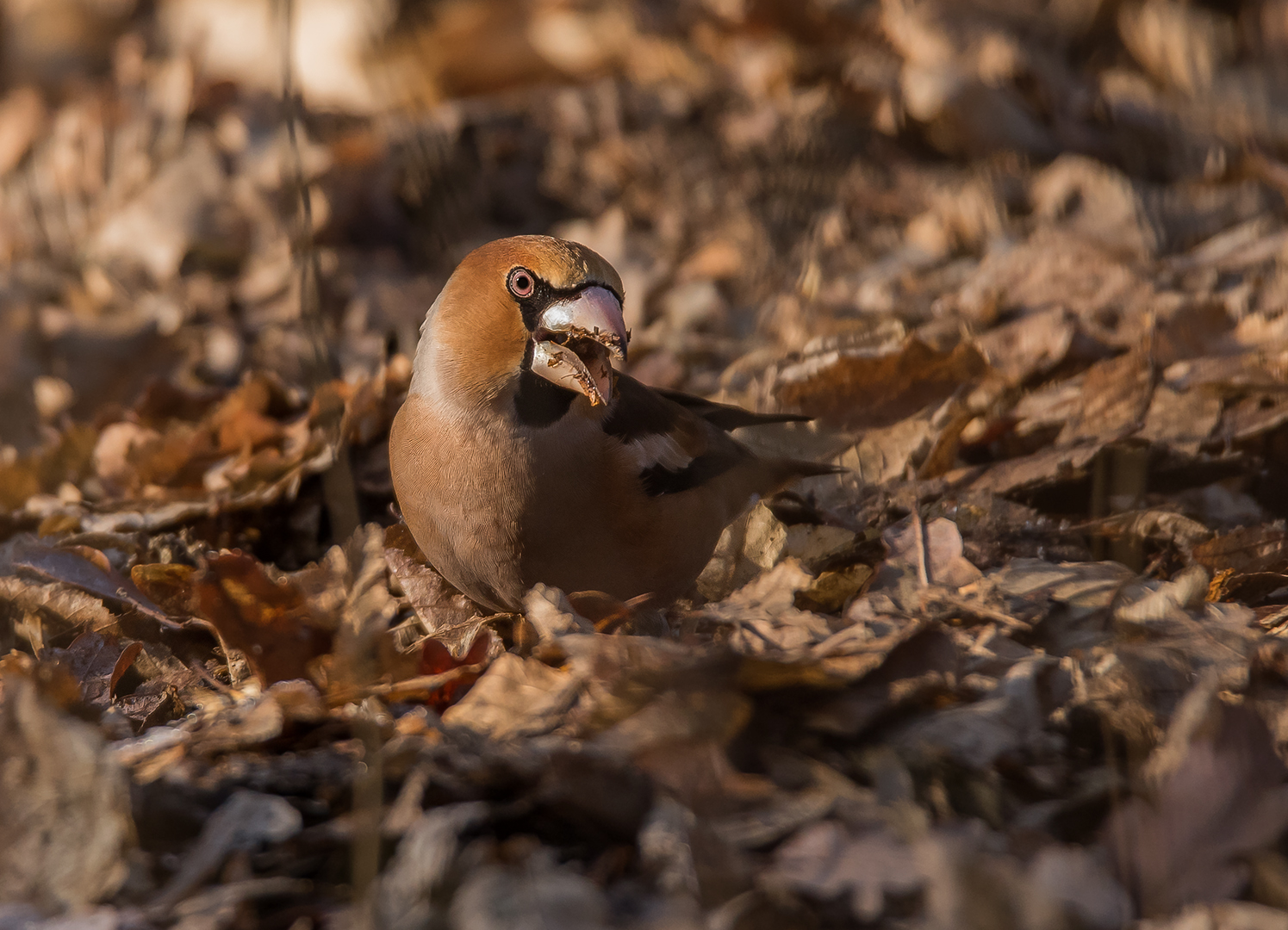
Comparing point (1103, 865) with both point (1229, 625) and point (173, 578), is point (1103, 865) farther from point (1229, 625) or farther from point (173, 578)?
point (173, 578)

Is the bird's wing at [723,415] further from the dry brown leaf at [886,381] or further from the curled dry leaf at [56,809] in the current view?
the curled dry leaf at [56,809]

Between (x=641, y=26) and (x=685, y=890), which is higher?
(x=641, y=26)

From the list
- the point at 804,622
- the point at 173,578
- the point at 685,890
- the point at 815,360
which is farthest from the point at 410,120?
the point at 685,890

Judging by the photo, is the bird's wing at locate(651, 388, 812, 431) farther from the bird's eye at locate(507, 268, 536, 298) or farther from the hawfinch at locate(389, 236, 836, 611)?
the bird's eye at locate(507, 268, 536, 298)

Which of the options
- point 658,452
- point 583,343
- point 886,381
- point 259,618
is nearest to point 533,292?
point 583,343

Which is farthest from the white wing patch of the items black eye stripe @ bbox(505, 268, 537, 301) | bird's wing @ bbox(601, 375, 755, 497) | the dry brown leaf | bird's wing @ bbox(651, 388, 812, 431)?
the dry brown leaf

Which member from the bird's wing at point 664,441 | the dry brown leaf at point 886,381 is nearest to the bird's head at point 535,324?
the bird's wing at point 664,441

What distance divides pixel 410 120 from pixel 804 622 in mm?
4685

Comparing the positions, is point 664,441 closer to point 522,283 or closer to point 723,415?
point 723,415

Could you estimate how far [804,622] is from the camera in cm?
247

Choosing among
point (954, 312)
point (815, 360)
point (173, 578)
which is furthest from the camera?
point (954, 312)

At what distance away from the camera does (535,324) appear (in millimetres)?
3131

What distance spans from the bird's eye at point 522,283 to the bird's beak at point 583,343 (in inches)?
3.1

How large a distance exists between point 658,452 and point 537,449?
1.30ft
